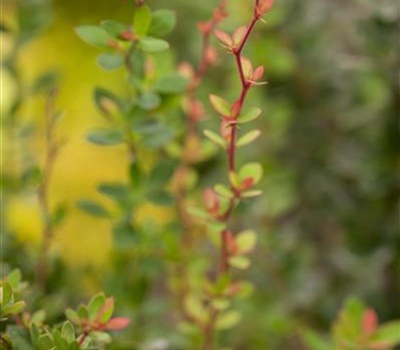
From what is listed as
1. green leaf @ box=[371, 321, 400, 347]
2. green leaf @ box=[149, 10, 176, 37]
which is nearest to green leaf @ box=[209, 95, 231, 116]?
green leaf @ box=[149, 10, 176, 37]

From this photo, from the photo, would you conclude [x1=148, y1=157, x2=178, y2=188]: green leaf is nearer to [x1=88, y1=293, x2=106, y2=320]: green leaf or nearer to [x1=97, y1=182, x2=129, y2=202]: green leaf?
[x1=97, y1=182, x2=129, y2=202]: green leaf

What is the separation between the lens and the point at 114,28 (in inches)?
32.0

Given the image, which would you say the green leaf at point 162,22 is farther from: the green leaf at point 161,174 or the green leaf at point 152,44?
the green leaf at point 161,174

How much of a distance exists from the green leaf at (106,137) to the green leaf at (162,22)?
155 mm

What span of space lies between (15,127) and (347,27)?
69 centimetres

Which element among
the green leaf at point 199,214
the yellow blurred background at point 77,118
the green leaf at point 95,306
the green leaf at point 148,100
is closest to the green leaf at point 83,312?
the green leaf at point 95,306

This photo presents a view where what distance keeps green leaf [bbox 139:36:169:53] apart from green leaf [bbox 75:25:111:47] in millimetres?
52

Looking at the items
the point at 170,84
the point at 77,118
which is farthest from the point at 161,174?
the point at 77,118

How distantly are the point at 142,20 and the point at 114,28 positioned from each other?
0.03m

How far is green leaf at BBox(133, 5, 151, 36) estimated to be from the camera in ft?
2.63

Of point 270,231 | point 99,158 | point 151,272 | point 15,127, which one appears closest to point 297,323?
point 270,231

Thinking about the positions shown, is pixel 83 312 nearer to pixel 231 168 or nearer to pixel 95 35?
pixel 231 168

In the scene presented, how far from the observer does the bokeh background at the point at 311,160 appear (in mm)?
1292

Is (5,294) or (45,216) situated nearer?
(5,294)
